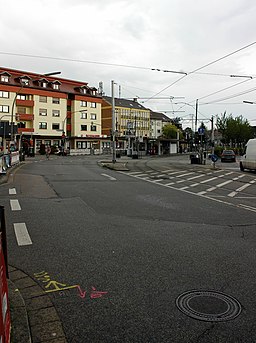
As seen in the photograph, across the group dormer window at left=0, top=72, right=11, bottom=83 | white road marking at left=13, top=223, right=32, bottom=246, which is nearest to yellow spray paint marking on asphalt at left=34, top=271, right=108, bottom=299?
white road marking at left=13, top=223, right=32, bottom=246

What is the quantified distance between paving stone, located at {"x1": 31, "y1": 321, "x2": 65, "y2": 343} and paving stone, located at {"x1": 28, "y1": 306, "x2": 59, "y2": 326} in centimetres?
7

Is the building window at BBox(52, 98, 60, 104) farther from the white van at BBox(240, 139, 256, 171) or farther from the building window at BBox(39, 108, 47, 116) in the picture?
the white van at BBox(240, 139, 256, 171)

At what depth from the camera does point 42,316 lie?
141 inches

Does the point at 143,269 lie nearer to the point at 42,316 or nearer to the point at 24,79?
the point at 42,316

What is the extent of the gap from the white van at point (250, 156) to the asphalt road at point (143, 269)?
56.0ft

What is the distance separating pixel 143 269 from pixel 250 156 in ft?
78.2

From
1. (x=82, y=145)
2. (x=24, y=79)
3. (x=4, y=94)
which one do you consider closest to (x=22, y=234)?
(x=4, y=94)

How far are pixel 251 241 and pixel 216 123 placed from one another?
76.2 m

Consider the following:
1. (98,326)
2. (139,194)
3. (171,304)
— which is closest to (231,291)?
(171,304)

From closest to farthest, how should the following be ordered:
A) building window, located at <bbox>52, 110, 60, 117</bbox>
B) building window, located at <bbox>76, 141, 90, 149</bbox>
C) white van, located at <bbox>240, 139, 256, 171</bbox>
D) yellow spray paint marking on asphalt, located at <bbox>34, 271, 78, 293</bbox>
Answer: yellow spray paint marking on asphalt, located at <bbox>34, 271, 78, 293</bbox>
white van, located at <bbox>240, 139, 256, 171</bbox>
building window, located at <bbox>52, 110, 60, 117</bbox>
building window, located at <bbox>76, 141, 90, 149</bbox>

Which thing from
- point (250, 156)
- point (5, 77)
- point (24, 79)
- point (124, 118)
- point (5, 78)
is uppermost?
point (24, 79)

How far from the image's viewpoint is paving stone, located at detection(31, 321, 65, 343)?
125 inches

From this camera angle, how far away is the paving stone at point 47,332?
3.16 m

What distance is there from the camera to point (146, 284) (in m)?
4.42
